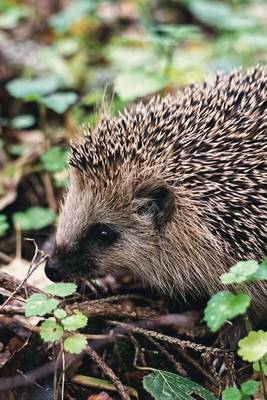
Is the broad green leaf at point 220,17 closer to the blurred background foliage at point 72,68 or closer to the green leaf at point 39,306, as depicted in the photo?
the blurred background foliage at point 72,68

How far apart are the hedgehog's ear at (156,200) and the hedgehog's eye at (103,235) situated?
0.20 m

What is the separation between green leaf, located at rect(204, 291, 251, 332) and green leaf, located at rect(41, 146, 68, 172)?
2354mm

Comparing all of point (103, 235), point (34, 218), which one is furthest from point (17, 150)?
point (103, 235)

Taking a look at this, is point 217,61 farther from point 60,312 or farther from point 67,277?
point 60,312

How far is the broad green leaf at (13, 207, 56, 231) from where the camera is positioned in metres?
4.35

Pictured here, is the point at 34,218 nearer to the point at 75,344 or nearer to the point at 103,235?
the point at 103,235

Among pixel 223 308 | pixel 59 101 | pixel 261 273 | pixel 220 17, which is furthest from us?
pixel 220 17

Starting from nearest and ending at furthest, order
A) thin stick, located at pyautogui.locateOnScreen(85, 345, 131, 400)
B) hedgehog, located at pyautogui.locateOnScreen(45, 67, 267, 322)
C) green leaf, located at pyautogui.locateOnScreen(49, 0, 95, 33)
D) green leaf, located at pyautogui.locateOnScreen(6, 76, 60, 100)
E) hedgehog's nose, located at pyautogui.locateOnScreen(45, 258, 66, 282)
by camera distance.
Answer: thin stick, located at pyautogui.locateOnScreen(85, 345, 131, 400)
hedgehog, located at pyautogui.locateOnScreen(45, 67, 267, 322)
hedgehog's nose, located at pyautogui.locateOnScreen(45, 258, 66, 282)
green leaf, located at pyautogui.locateOnScreen(6, 76, 60, 100)
green leaf, located at pyautogui.locateOnScreen(49, 0, 95, 33)

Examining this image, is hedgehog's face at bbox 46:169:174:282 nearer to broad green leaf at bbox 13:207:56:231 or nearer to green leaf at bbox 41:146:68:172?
broad green leaf at bbox 13:207:56:231

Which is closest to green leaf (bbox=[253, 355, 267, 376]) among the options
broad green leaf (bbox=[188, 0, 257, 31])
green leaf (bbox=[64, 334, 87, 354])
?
green leaf (bbox=[64, 334, 87, 354])

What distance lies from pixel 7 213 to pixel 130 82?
4.14 feet

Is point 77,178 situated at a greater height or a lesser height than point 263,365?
greater

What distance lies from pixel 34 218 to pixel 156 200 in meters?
1.12

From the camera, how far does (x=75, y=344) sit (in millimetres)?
2752
